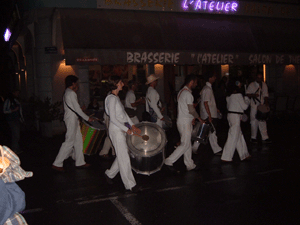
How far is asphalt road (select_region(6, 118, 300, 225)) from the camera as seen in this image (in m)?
4.67

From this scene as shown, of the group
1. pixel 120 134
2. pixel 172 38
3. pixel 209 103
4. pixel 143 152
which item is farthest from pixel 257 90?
pixel 120 134

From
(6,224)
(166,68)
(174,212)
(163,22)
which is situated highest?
(163,22)

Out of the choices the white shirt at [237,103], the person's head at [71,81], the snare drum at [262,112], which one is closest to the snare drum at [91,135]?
the person's head at [71,81]

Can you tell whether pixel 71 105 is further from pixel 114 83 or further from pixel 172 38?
pixel 172 38

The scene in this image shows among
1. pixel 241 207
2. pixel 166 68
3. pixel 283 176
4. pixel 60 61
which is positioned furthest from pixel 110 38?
pixel 241 207

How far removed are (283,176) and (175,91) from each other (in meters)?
8.99

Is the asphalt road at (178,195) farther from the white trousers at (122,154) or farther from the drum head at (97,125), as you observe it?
the drum head at (97,125)

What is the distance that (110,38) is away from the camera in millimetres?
11547

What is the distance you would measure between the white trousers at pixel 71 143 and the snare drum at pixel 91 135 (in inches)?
7.1

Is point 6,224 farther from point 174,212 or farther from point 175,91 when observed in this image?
point 175,91

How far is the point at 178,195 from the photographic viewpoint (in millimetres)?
5535

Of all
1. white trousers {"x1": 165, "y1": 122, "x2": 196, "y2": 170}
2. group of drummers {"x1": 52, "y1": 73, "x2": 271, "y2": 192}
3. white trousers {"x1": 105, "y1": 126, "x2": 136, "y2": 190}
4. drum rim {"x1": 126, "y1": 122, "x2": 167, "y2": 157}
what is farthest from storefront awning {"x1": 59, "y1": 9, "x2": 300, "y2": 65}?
white trousers {"x1": 105, "y1": 126, "x2": 136, "y2": 190}

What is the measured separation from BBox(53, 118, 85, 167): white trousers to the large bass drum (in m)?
1.62

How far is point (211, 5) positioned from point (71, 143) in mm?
8925
